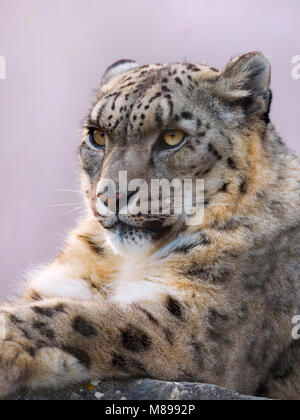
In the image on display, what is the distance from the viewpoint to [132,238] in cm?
305

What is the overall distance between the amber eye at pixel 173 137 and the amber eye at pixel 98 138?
0.35m

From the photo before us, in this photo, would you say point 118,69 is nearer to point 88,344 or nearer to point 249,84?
point 249,84

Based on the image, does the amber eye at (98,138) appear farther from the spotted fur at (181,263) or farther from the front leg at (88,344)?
the front leg at (88,344)

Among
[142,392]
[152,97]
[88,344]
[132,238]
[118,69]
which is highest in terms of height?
[118,69]

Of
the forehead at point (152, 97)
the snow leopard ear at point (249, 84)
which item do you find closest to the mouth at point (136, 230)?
the forehead at point (152, 97)

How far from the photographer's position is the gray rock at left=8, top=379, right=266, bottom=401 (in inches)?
92.9

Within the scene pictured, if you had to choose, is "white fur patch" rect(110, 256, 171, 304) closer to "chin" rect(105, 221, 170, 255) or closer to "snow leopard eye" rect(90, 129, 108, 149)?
"chin" rect(105, 221, 170, 255)

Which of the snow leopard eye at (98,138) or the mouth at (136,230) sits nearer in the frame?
the mouth at (136,230)

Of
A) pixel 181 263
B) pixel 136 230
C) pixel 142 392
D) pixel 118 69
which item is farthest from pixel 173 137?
pixel 142 392

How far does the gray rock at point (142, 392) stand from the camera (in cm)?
236

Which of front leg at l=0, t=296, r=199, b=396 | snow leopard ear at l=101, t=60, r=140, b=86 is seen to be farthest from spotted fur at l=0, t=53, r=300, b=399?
snow leopard ear at l=101, t=60, r=140, b=86

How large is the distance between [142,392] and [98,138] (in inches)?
57.7

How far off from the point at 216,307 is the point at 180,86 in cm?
112

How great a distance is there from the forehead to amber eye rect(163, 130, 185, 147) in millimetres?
58
